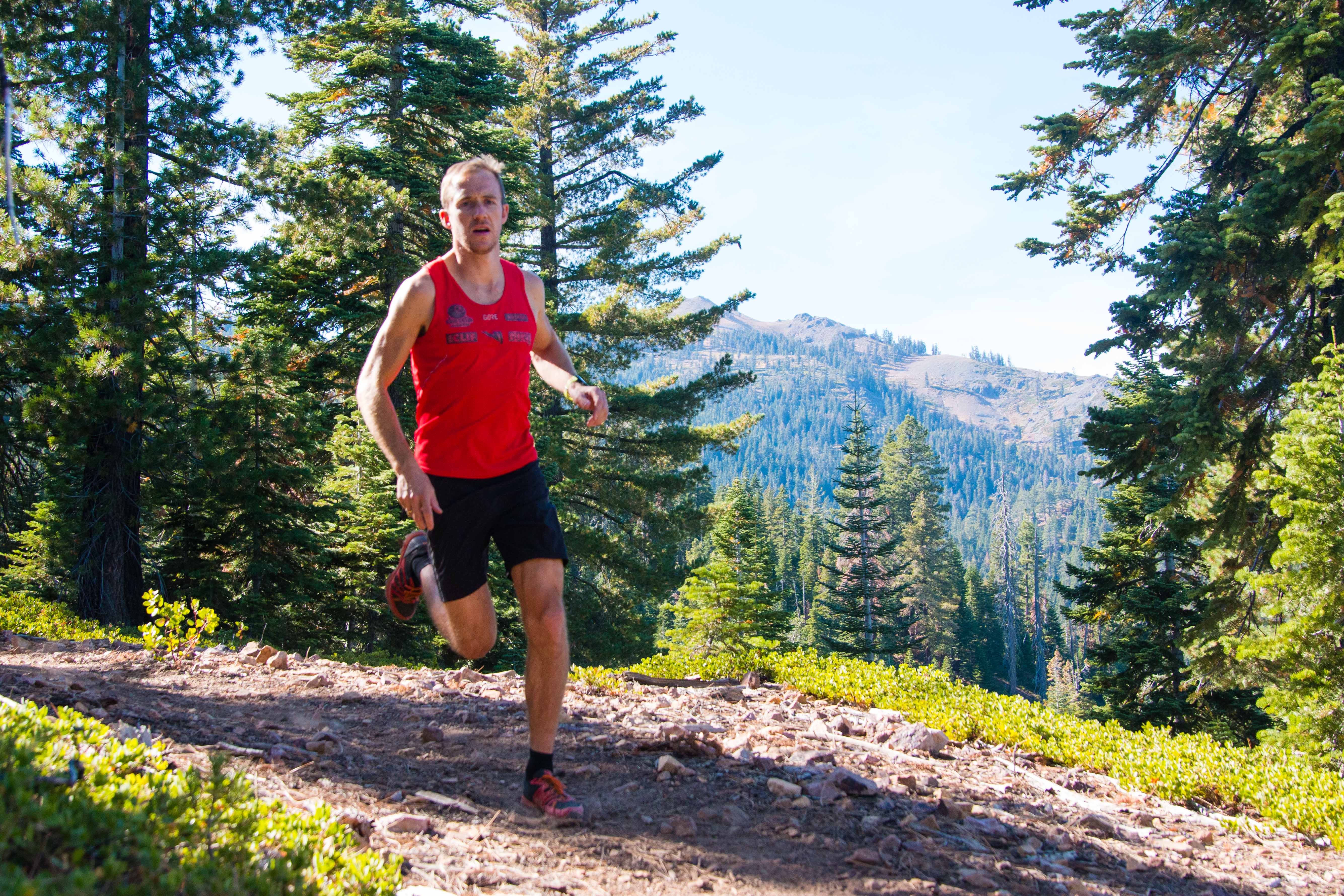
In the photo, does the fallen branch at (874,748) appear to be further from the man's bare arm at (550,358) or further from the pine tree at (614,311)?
the pine tree at (614,311)

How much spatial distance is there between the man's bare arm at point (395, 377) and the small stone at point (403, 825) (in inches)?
40.2

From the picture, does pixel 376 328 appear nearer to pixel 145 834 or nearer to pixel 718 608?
pixel 718 608

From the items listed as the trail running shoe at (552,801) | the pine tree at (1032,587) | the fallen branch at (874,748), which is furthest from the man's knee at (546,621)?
the pine tree at (1032,587)

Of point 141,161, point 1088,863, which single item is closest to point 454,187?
point 1088,863

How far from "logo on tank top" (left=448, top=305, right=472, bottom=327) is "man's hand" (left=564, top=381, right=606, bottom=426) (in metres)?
0.49

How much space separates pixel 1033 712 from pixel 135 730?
551 cm

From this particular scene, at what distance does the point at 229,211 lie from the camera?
1152 centimetres

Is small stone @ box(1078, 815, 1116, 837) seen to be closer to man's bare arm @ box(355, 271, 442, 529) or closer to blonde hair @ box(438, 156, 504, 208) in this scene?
man's bare arm @ box(355, 271, 442, 529)

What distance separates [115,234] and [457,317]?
9.57 meters

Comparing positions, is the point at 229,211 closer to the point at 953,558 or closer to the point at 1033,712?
the point at 1033,712

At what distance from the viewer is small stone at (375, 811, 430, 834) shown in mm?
2865

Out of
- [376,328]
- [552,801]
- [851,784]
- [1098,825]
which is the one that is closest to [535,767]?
[552,801]

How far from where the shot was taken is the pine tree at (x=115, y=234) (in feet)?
32.4

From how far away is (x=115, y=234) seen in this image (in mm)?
10461
